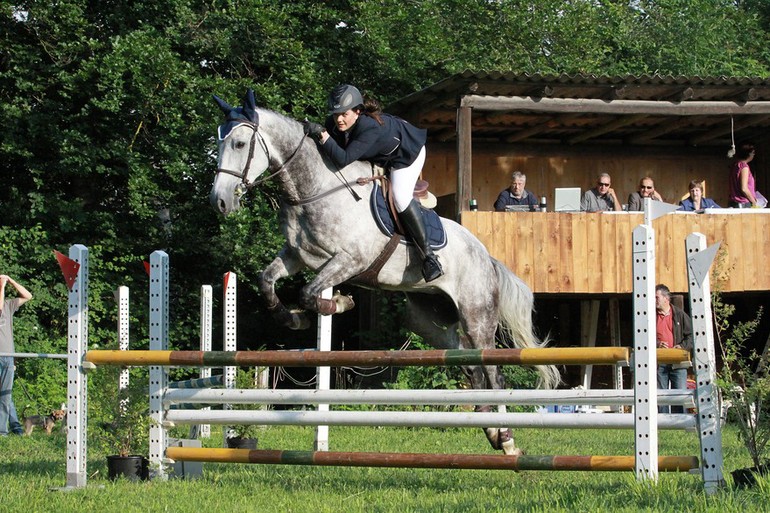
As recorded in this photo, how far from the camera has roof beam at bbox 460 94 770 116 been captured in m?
14.7

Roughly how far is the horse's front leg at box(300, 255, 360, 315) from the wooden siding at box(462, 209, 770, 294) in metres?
6.77

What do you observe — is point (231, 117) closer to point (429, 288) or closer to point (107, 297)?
point (429, 288)

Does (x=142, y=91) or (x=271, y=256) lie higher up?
(x=142, y=91)

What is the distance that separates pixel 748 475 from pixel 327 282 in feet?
9.72

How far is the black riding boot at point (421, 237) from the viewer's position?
25.5 feet

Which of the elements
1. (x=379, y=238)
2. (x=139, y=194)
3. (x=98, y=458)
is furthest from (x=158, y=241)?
(x=379, y=238)

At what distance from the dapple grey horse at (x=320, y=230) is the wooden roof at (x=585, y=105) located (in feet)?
20.4

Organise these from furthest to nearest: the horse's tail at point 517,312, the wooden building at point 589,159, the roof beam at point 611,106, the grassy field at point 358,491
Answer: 1. the roof beam at point 611,106
2. the wooden building at point 589,159
3. the horse's tail at point 517,312
4. the grassy field at point 358,491

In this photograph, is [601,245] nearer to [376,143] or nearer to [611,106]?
[611,106]

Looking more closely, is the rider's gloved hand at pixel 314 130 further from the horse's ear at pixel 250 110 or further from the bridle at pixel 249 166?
the horse's ear at pixel 250 110

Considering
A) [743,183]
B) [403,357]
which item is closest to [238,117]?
[403,357]

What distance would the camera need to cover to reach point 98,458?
8602 millimetres

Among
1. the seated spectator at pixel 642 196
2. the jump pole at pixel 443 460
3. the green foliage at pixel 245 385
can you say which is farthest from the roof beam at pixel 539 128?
the jump pole at pixel 443 460

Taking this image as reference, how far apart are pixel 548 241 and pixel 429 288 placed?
252 inches
